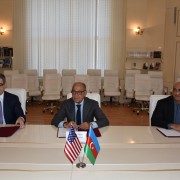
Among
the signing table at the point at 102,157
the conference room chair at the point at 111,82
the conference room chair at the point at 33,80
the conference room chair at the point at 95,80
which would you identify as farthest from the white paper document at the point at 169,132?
the conference room chair at the point at 33,80

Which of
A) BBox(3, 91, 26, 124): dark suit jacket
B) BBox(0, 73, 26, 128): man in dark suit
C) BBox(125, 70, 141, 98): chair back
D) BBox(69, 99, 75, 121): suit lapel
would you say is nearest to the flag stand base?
BBox(69, 99, 75, 121): suit lapel

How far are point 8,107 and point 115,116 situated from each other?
4.77 meters

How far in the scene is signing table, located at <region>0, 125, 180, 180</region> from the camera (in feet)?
5.96

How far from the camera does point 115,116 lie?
25.1 ft

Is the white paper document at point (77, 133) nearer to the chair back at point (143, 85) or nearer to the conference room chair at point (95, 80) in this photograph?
the chair back at point (143, 85)

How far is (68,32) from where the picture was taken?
9.78 meters

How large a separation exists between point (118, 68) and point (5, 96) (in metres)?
6.97

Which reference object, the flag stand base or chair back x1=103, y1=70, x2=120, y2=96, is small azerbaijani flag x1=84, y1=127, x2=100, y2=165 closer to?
the flag stand base

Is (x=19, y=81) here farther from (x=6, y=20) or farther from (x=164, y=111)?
(x=164, y=111)

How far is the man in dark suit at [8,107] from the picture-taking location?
3.21 m

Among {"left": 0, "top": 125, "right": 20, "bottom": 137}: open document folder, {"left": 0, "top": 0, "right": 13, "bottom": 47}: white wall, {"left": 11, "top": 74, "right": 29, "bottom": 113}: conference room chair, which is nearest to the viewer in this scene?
{"left": 0, "top": 125, "right": 20, "bottom": 137}: open document folder

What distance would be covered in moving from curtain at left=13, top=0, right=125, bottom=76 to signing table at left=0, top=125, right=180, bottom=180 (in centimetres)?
726

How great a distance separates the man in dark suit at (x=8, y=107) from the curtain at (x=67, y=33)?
21.8 ft

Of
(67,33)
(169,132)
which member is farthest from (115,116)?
(169,132)
